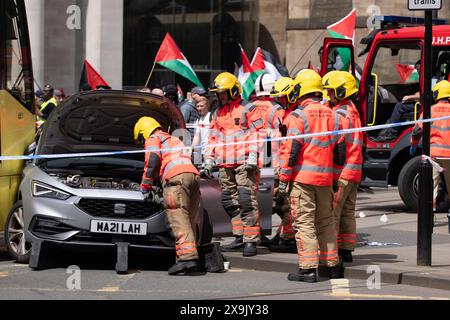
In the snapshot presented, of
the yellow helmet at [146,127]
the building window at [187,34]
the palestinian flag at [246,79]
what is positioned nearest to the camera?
the yellow helmet at [146,127]

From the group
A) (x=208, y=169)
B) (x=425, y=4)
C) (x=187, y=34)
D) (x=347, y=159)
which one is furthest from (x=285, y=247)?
(x=187, y=34)

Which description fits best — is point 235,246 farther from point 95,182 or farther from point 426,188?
point 426,188

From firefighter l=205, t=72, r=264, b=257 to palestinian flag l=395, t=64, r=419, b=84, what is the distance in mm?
7856

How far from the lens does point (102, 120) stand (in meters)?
13.2

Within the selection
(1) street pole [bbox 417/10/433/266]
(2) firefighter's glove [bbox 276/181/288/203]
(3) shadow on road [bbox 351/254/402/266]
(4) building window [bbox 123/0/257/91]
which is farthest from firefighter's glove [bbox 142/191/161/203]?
(4) building window [bbox 123/0/257/91]

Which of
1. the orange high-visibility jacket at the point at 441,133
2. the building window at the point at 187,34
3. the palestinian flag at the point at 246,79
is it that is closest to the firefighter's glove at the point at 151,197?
the orange high-visibility jacket at the point at 441,133

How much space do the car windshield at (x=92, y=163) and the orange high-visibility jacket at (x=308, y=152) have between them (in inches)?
82.7

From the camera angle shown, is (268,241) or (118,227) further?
(268,241)

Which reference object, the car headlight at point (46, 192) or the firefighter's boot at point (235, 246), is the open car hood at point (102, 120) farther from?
the firefighter's boot at point (235, 246)

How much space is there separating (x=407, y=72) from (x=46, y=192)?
10849mm

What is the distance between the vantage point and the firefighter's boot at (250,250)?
12.4m
